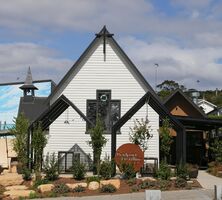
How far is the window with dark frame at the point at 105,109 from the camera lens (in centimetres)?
2903

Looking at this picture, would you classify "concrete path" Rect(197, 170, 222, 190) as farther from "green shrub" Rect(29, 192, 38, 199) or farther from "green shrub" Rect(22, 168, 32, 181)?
"green shrub" Rect(22, 168, 32, 181)

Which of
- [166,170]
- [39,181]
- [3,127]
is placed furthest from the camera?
[3,127]

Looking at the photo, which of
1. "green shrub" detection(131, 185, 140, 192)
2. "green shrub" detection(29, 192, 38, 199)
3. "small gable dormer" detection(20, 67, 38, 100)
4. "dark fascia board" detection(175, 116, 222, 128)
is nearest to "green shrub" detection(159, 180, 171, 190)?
"green shrub" detection(131, 185, 140, 192)

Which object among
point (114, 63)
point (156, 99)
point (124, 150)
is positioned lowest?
point (124, 150)

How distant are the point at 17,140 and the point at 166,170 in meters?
8.16

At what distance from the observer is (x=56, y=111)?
94.3 feet

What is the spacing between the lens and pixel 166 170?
2259 centimetres

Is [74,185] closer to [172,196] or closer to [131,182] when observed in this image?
[131,182]

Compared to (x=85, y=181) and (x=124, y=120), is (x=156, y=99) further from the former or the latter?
(x=85, y=181)

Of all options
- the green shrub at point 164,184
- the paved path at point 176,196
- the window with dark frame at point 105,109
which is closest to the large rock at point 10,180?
the paved path at point 176,196

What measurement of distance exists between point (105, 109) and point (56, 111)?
277 centimetres

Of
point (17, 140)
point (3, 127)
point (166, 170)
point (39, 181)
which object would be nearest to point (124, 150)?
point (166, 170)

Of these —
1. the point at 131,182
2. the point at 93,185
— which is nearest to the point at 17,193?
the point at 93,185

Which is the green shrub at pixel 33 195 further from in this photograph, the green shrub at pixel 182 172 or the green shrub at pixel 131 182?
the green shrub at pixel 182 172
